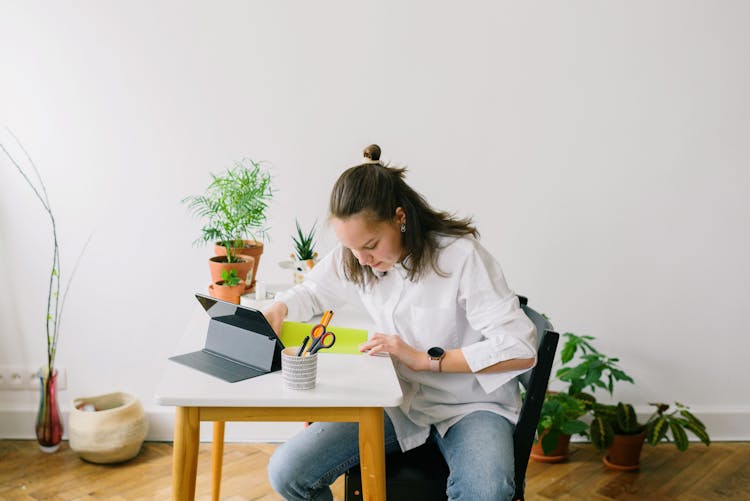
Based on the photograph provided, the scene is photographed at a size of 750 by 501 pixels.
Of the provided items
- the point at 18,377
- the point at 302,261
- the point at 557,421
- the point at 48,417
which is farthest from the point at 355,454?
the point at 18,377

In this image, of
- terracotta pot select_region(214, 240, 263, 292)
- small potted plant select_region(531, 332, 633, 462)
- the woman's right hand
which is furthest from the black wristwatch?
small potted plant select_region(531, 332, 633, 462)

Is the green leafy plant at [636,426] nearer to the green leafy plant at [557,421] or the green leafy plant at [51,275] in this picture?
the green leafy plant at [557,421]

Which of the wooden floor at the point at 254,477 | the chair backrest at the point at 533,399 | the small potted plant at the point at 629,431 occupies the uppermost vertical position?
the chair backrest at the point at 533,399

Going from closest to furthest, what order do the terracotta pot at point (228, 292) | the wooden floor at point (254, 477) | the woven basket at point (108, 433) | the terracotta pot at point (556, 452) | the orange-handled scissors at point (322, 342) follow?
the orange-handled scissors at point (322, 342) → the terracotta pot at point (228, 292) → the wooden floor at point (254, 477) → the woven basket at point (108, 433) → the terracotta pot at point (556, 452)

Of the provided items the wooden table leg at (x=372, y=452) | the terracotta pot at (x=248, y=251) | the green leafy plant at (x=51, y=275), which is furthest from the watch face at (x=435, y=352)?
the green leafy plant at (x=51, y=275)

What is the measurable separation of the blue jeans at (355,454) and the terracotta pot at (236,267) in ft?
2.27

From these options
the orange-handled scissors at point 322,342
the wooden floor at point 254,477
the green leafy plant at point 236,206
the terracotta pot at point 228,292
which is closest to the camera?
the orange-handled scissors at point 322,342

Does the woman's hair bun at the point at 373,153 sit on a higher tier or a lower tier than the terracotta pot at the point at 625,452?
higher

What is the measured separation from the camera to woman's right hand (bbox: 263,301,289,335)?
1783 millimetres

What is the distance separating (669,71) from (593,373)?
3.89 feet

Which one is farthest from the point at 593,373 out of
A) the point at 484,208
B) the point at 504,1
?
the point at 504,1

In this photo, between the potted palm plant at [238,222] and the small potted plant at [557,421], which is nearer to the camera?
the potted palm plant at [238,222]

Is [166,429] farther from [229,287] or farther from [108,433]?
[229,287]

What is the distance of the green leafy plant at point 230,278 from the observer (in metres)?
2.24
